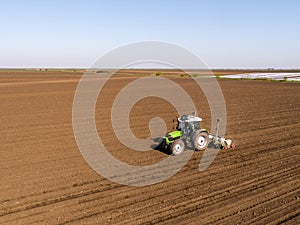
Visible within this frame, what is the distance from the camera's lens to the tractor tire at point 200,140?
9.42 metres

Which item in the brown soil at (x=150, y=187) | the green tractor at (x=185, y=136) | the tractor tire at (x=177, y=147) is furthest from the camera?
the green tractor at (x=185, y=136)

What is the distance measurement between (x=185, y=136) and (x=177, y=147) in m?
0.55

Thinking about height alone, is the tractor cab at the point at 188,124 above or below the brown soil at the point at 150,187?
above

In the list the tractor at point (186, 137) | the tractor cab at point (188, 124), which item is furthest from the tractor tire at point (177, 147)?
the tractor cab at point (188, 124)

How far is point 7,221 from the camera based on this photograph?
18.7ft

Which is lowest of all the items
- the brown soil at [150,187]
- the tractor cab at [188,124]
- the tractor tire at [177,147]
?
the brown soil at [150,187]

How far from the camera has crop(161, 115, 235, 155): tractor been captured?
Result: 938cm

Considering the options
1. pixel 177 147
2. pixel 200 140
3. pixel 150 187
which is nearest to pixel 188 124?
pixel 200 140

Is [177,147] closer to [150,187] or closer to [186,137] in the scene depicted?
[186,137]

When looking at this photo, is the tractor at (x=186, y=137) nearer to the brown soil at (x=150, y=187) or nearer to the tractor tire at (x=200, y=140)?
the tractor tire at (x=200, y=140)

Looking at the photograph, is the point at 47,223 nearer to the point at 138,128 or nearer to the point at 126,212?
the point at 126,212

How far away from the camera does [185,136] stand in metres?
9.62

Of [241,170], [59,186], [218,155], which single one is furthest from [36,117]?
[241,170]

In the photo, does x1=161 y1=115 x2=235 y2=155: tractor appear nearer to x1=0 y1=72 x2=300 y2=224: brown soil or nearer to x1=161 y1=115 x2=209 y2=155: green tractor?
x1=161 y1=115 x2=209 y2=155: green tractor
